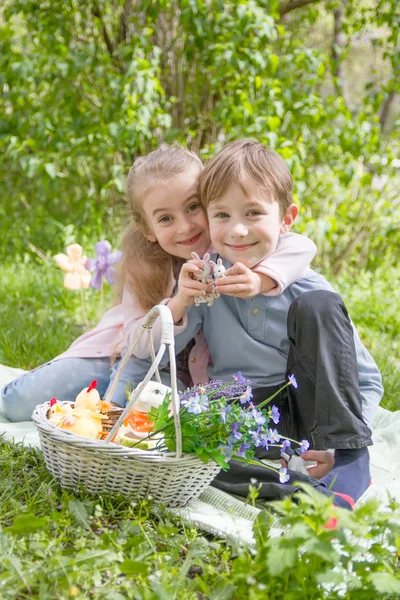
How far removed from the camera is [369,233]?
5.11 m

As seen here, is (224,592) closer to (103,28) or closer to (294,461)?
(294,461)

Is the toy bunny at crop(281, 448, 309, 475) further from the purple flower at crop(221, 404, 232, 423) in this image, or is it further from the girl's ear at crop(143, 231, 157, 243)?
the girl's ear at crop(143, 231, 157, 243)

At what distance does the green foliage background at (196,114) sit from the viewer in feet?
13.9

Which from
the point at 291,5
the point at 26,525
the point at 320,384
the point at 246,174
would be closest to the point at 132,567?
the point at 26,525

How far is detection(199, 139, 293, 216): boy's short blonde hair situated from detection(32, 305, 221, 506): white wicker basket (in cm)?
57

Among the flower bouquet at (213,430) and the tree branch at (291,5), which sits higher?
the tree branch at (291,5)

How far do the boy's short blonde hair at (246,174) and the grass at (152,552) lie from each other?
1010 mm

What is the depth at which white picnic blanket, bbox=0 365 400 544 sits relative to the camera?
70.0 inches

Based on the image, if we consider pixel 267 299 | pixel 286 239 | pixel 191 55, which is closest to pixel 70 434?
pixel 267 299

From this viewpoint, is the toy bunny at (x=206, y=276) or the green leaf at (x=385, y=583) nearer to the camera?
the green leaf at (x=385, y=583)

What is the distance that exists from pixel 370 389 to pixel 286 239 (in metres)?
0.57

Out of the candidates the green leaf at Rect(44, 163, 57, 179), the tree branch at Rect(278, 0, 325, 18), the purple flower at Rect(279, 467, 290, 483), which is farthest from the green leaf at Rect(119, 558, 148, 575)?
the tree branch at Rect(278, 0, 325, 18)

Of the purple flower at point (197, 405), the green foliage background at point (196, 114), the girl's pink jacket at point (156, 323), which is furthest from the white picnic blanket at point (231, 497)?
the green foliage background at point (196, 114)

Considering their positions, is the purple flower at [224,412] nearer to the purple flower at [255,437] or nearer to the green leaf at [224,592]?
the purple flower at [255,437]
